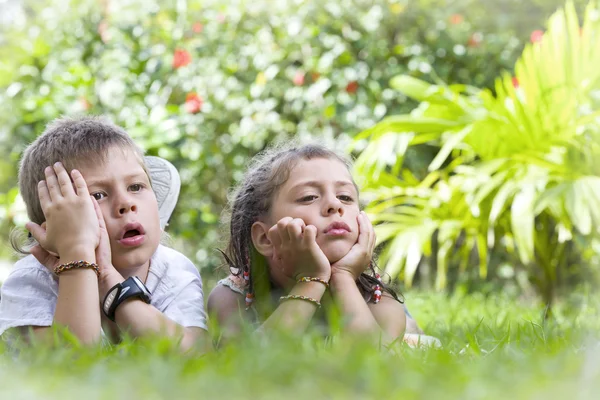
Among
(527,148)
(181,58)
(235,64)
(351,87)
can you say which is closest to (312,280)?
(527,148)

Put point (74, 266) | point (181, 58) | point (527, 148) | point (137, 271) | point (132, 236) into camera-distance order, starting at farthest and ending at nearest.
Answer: point (181, 58) → point (527, 148) → point (137, 271) → point (132, 236) → point (74, 266)

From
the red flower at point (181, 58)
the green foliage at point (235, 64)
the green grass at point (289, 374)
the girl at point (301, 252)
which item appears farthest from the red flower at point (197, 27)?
the green grass at point (289, 374)

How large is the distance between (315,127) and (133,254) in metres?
3.88

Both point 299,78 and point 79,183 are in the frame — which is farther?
point 299,78

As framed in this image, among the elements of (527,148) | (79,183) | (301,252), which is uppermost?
(79,183)

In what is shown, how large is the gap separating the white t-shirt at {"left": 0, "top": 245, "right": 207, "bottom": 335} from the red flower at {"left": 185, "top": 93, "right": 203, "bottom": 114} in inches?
133

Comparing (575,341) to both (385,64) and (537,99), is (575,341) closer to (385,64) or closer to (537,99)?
(537,99)

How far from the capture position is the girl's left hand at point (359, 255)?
215 cm

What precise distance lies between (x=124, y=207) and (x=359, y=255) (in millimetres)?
703

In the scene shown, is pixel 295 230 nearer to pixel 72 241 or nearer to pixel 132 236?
pixel 132 236

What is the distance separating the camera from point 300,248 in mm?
2059

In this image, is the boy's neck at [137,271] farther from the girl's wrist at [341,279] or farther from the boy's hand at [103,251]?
the girl's wrist at [341,279]

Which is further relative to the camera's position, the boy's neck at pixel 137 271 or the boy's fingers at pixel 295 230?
the boy's neck at pixel 137 271

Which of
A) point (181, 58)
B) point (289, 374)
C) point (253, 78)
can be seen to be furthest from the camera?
point (253, 78)
